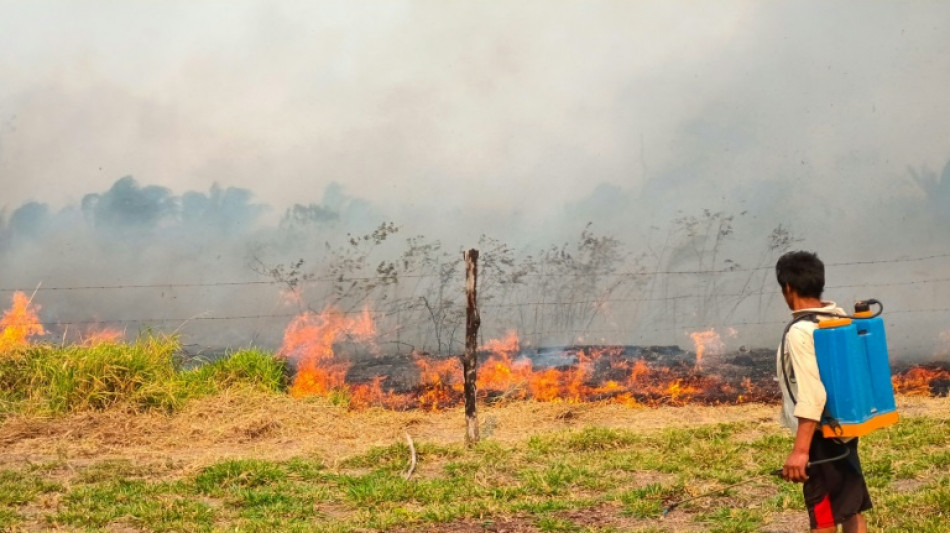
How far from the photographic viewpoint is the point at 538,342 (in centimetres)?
1775

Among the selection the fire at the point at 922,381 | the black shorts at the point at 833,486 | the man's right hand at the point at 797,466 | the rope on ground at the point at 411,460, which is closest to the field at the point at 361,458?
the rope on ground at the point at 411,460

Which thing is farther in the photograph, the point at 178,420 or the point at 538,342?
the point at 538,342

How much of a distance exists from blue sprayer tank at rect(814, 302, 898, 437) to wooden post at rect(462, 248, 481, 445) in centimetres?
650

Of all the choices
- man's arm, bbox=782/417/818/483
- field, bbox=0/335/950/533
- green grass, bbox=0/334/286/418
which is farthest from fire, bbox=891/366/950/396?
man's arm, bbox=782/417/818/483

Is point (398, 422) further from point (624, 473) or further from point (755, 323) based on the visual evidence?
point (755, 323)

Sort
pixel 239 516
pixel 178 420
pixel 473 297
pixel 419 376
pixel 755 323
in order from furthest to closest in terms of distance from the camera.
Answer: pixel 755 323 → pixel 419 376 → pixel 178 420 → pixel 473 297 → pixel 239 516

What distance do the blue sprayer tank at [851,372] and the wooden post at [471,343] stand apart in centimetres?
650

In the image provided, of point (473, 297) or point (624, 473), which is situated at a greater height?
point (473, 297)

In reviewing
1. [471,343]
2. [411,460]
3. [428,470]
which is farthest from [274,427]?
[428,470]

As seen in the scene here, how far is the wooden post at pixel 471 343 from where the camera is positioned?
414 inches

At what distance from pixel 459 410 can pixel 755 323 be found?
6938 mm

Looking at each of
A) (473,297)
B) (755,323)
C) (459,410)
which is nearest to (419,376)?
(459,410)

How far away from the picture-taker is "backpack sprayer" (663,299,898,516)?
421cm

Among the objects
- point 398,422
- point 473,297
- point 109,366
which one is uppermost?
point 473,297
